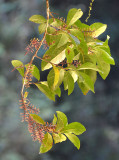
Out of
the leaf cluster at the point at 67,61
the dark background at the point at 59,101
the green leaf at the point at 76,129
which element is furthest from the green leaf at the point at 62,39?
the dark background at the point at 59,101

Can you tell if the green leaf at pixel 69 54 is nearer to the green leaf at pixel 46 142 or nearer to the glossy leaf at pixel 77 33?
the glossy leaf at pixel 77 33

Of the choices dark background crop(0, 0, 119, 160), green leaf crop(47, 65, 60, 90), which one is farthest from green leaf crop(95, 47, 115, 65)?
dark background crop(0, 0, 119, 160)

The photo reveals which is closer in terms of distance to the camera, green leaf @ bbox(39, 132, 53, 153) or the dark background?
green leaf @ bbox(39, 132, 53, 153)

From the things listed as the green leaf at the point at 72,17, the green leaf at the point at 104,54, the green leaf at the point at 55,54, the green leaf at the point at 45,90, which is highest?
the green leaf at the point at 72,17

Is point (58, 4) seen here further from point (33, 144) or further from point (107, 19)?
point (33, 144)

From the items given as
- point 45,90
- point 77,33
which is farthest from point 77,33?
point 45,90

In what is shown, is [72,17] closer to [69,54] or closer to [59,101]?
[69,54]

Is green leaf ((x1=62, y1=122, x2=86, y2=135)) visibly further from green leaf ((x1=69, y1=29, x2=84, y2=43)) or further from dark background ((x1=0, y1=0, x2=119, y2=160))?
dark background ((x1=0, y1=0, x2=119, y2=160))

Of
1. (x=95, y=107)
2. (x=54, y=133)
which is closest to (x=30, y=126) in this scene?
(x=54, y=133)
